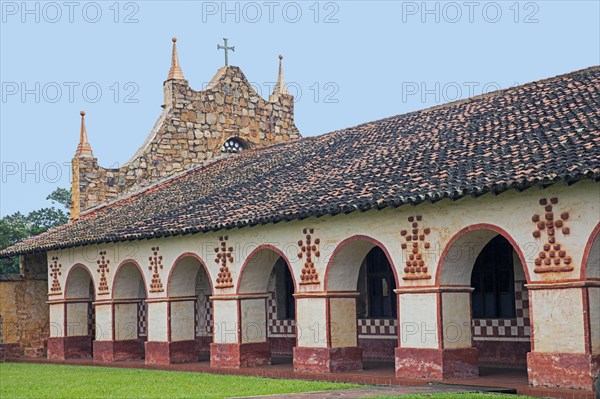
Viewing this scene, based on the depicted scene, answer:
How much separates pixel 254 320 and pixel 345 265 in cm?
295

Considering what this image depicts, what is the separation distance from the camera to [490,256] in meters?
19.3

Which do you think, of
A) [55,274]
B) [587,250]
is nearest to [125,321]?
[55,274]

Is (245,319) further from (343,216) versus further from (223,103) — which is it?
(223,103)

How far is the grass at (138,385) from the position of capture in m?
14.9

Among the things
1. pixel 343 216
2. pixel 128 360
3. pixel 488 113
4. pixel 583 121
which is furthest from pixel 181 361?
pixel 583 121

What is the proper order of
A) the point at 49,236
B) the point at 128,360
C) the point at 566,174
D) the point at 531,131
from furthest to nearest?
the point at 49,236
the point at 128,360
the point at 531,131
the point at 566,174

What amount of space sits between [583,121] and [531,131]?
1116 mm

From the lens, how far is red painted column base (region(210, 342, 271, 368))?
19844 mm

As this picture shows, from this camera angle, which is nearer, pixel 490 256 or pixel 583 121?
pixel 583 121

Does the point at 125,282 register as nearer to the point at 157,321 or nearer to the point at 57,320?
the point at 157,321

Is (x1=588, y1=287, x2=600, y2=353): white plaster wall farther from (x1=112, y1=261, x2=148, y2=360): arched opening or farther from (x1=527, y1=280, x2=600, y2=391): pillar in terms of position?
(x1=112, y1=261, x2=148, y2=360): arched opening

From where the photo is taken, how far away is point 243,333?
20.0 m

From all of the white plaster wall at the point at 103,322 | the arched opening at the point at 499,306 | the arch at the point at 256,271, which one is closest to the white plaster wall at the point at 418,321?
the arched opening at the point at 499,306

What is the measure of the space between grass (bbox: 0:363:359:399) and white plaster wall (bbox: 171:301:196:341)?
57.8 inches
